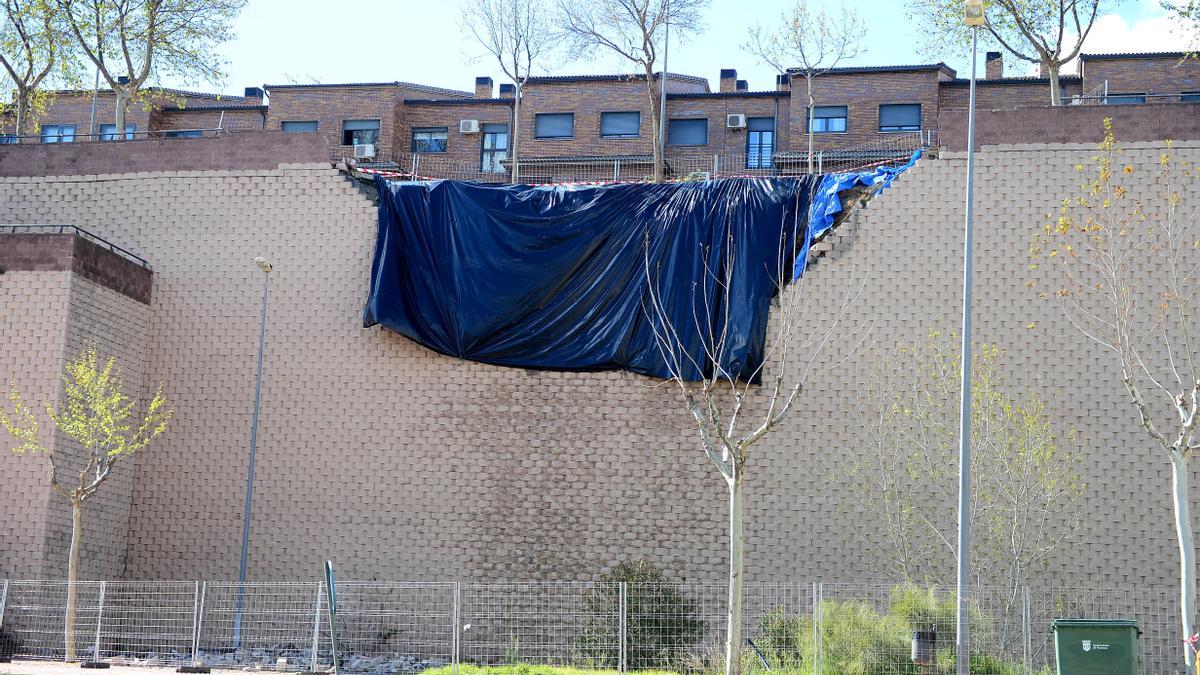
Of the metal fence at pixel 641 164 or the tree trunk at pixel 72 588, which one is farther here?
the metal fence at pixel 641 164

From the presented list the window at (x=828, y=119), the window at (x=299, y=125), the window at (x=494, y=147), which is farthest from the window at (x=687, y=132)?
the window at (x=299, y=125)

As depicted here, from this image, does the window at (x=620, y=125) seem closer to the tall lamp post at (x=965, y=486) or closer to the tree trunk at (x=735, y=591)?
the tall lamp post at (x=965, y=486)

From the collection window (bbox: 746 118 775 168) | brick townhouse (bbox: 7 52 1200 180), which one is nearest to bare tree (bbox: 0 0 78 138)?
brick townhouse (bbox: 7 52 1200 180)

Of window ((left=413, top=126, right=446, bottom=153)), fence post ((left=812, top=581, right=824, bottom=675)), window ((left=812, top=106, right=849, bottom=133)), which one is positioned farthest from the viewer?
window ((left=413, top=126, right=446, bottom=153))

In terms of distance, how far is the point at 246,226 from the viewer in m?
27.5

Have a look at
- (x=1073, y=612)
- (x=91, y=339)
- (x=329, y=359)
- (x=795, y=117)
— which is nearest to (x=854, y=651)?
(x=1073, y=612)

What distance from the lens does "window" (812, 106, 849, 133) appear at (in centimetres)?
4028

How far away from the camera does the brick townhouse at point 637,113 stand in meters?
39.4

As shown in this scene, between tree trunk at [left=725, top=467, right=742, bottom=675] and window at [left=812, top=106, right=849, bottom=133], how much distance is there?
82.6ft

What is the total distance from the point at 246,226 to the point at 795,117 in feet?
62.8

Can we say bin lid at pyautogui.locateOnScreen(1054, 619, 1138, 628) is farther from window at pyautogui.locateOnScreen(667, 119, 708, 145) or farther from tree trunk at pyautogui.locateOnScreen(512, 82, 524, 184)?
window at pyautogui.locateOnScreen(667, 119, 708, 145)

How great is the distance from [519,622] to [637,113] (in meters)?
22.4

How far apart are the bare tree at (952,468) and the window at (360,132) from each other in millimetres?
24078

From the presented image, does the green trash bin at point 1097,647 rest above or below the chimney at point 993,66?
below
